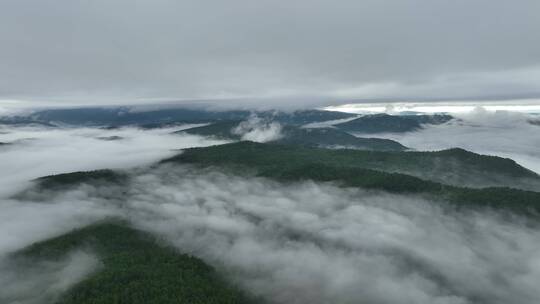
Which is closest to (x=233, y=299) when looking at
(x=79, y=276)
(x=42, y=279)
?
(x=79, y=276)

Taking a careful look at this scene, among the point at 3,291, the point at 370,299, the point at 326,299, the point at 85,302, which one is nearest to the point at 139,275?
the point at 85,302

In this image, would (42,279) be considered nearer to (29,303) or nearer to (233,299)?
(29,303)

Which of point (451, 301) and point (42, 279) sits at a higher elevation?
point (42, 279)

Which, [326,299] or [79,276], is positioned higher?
[79,276]

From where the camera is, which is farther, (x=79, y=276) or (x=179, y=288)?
(x=79, y=276)

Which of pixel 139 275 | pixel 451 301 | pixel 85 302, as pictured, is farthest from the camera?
pixel 451 301

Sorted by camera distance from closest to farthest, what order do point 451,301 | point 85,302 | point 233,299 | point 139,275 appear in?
point 85,302 → point 233,299 → point 139,275 → point 451,301

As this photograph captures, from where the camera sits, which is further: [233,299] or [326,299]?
[326,299]

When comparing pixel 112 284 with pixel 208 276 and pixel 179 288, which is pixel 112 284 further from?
pixel 208 276

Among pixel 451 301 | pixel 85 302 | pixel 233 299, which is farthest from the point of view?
pixel 451 301
